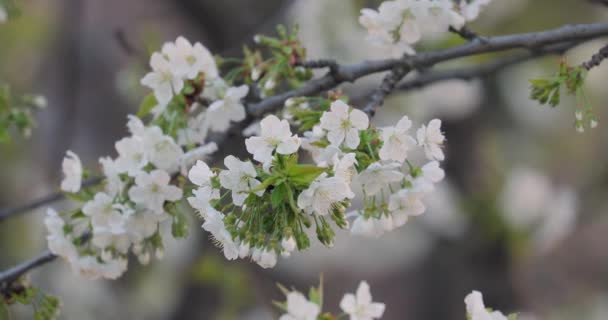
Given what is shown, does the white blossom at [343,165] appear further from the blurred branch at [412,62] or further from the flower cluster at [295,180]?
the blurred branch at [412,62]

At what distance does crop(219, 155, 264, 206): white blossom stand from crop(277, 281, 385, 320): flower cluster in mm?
204

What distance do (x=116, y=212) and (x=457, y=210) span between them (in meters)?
3.21

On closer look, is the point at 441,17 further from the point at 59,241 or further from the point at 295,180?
the point at 59,241

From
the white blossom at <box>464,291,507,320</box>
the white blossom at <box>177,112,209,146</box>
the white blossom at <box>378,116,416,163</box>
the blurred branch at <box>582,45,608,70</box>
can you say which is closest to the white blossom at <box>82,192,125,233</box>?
the white blossom at <box>177,112,209,146</box>

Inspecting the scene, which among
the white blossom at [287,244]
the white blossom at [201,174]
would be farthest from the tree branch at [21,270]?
the white blossom at [287,244]

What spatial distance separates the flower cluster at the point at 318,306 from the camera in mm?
1207

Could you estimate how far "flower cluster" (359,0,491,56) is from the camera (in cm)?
169

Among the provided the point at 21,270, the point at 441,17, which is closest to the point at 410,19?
the point at 441,17

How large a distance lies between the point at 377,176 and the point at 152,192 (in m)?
0.58

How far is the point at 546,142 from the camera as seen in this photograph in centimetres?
655

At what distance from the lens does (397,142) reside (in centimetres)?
140

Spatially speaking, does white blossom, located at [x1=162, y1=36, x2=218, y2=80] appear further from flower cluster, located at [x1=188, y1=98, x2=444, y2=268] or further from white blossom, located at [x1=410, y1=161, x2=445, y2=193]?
white blossom, located at [x1=410, y1=161, x2=445, y2=193]

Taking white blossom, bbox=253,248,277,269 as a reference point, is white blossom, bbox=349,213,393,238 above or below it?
above

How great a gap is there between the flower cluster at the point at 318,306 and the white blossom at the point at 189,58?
748 millimetres
